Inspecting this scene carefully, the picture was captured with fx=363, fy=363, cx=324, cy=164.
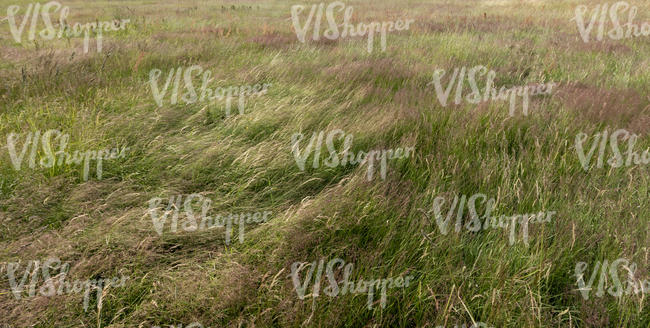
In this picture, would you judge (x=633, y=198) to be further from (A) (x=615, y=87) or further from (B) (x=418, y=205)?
(A) (x=615, y=87)

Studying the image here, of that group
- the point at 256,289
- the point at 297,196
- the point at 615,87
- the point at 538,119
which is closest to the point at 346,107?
the point at 297,196

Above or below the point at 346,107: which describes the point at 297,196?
below

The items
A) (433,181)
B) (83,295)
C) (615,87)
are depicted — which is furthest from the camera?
(615,87)

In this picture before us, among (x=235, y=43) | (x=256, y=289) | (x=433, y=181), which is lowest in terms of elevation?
(x=256, y=289)

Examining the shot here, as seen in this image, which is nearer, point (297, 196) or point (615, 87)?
point (297, 196)

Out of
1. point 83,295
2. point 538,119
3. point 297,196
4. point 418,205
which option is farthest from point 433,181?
point 83,295

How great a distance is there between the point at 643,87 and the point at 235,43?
23.4 ft

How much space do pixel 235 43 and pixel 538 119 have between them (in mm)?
6281

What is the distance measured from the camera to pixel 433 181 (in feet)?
8.59

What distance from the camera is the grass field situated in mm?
1726

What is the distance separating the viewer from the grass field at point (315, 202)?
1726mm

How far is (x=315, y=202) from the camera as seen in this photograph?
239 centimetres

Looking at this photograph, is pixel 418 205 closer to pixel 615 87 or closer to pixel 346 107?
pixel 346 107

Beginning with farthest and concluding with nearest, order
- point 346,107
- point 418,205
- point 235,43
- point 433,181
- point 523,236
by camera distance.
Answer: point 235,43
point 346,107
point 433,181
point 418,205
point 523,236
